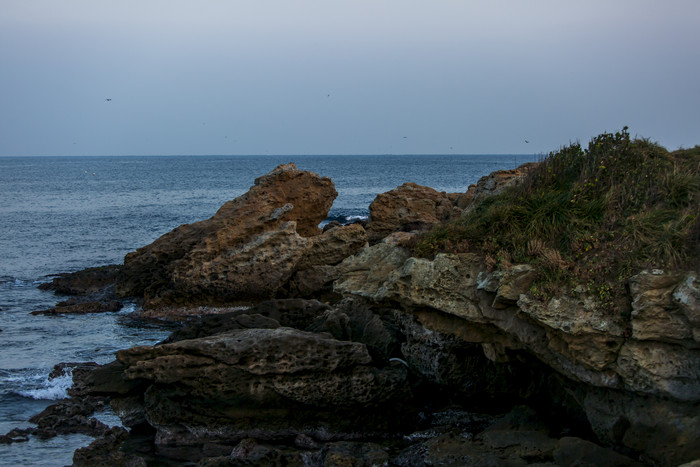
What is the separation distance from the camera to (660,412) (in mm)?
8734

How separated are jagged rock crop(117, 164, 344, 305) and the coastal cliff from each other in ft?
19.5

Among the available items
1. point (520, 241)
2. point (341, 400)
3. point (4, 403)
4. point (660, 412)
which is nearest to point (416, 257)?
point (520, 241)

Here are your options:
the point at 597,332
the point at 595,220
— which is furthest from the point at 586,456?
the point at 595,220

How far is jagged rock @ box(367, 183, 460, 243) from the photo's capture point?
1162 inches

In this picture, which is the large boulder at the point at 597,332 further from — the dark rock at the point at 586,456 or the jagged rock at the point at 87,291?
the jagged rock at the point at 87,291

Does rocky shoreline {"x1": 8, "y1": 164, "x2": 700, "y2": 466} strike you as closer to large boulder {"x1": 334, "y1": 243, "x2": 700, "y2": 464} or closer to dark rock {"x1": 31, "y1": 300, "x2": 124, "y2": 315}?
large boulder {"x1": 334, "y1": 243, "x2": 700, "y2": 464}

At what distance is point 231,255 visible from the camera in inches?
833

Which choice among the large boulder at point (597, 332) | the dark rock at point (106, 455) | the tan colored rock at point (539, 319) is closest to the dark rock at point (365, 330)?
the tan colored rock at point (539, 319)

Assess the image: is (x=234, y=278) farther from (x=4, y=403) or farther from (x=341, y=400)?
(x=341, y=400)

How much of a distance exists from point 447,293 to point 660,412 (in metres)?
3.39

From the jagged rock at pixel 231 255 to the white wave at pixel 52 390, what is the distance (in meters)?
6.47

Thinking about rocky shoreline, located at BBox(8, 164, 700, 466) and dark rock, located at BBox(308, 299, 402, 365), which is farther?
dark rock, located at BBox(308, 299, 402, 365)

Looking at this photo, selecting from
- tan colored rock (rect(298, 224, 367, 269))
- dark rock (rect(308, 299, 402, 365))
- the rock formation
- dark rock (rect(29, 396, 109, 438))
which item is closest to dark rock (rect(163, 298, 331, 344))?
dark rock (rect(308, 299, 402, 365))

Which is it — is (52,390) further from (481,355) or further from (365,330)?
(481,355)
